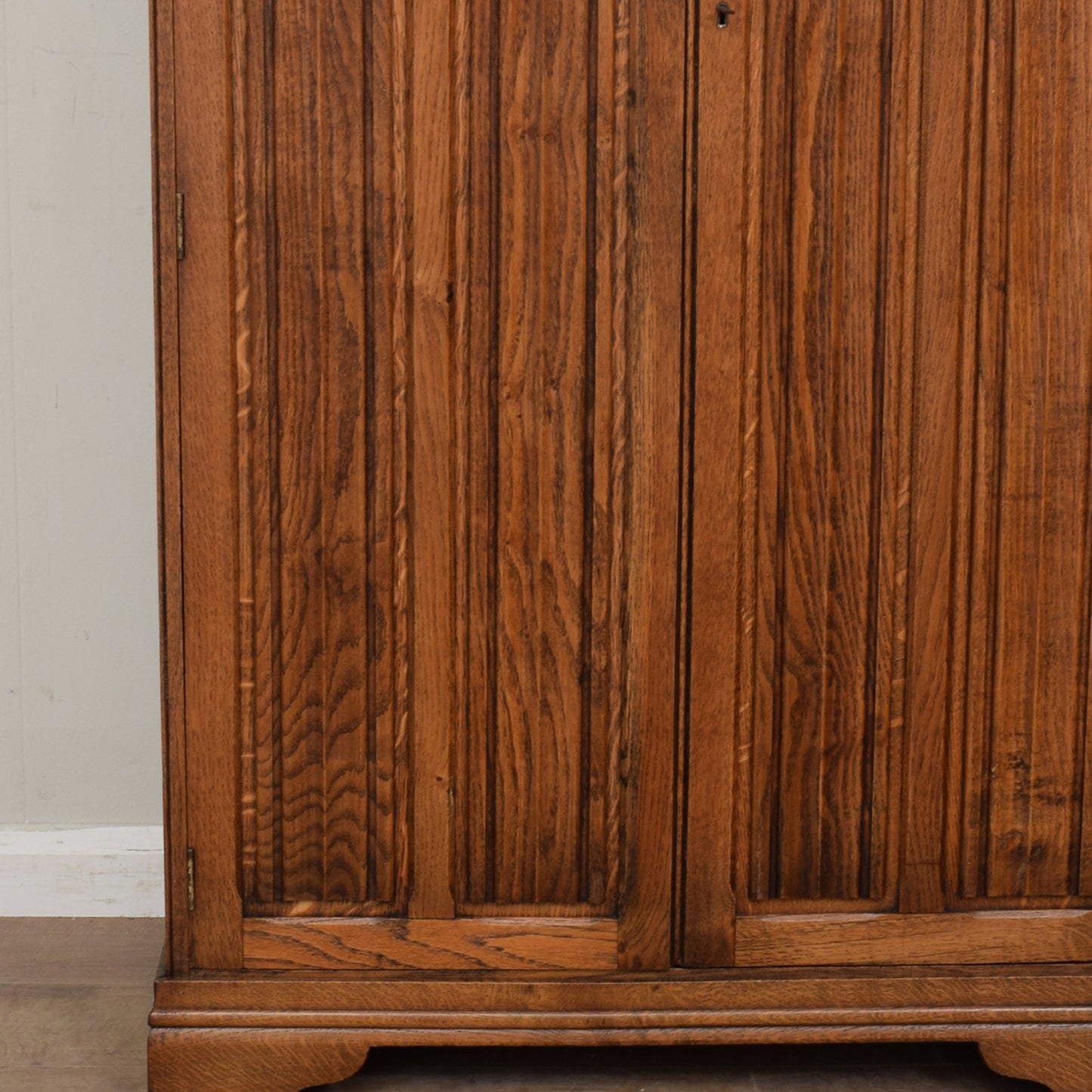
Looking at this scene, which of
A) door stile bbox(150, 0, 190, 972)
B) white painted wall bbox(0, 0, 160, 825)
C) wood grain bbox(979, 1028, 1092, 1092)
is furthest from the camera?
white painted wall bbox(0, 0, 160, 825)

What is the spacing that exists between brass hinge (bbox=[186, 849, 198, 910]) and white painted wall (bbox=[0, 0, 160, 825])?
2.19 ft

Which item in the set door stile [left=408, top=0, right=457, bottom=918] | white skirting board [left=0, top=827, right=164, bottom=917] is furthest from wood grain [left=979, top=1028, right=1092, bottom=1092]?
white skirting board [left=0, top=827, right=164, bottom=917]

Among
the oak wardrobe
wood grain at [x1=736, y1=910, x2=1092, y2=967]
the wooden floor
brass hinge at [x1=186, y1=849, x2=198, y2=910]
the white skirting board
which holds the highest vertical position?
the oak wardrobe

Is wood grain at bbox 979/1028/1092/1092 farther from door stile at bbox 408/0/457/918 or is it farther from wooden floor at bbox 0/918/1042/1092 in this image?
door stile at bbox 408/0/457/918

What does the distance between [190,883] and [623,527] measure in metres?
0.73

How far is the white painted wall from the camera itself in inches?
78.7

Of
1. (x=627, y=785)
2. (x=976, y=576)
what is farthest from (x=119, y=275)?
(x=976, y=576)

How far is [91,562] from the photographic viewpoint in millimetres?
2076

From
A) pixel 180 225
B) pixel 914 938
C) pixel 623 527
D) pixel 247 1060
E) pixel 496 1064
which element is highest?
pixel 180 225

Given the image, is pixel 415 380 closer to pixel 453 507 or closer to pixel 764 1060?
pixel 453 507

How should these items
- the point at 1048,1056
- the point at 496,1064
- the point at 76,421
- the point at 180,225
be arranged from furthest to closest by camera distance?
the point at 76,421, the point at 496,1064, the point at 1048,1056, the point at 180,225


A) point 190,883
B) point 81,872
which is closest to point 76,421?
point 81,872

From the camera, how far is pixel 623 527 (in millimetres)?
1489

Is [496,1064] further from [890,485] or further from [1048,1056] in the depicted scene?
[890,485]
